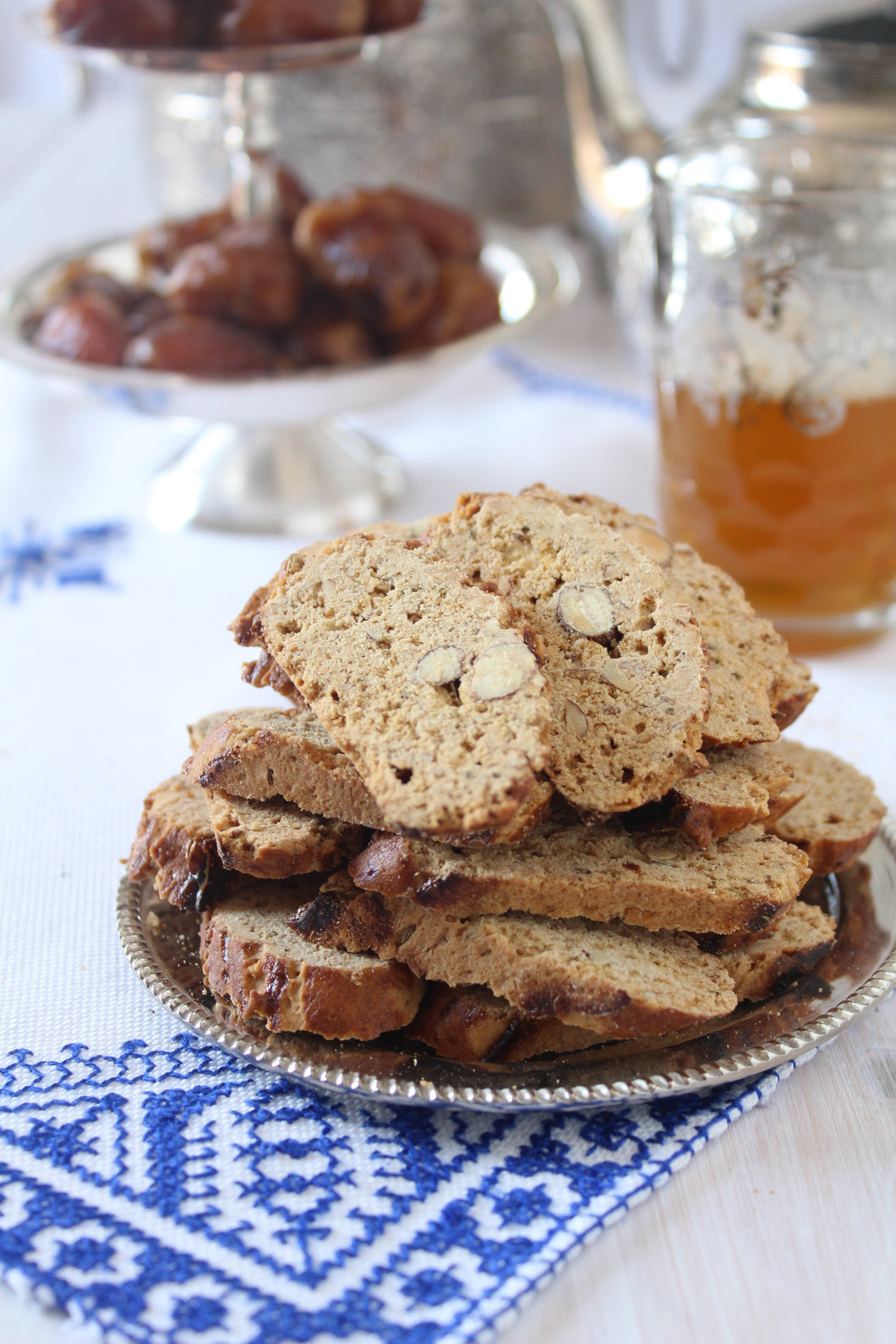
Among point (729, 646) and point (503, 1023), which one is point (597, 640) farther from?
point (503, 1023)

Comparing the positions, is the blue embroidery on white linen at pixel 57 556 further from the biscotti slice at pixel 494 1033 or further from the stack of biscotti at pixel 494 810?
the biscotti slice at pixel 494 1033

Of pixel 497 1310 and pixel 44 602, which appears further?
pixel 44 602

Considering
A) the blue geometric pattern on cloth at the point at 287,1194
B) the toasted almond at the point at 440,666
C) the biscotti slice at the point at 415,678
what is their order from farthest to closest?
the toasted almond at the point at 440,666, the biscotti slice at the point at 415,678, the blue geometric pattern on cloth at the point at 287,1194

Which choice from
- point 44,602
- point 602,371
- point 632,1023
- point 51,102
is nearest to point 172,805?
point 632,1023

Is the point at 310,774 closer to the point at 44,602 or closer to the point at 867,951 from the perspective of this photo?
the point at 867,951

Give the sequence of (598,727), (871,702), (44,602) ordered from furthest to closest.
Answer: (44,602) → (871,702) → (598,727)

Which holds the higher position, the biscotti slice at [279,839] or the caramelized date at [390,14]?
the caramelized date at [390,14]

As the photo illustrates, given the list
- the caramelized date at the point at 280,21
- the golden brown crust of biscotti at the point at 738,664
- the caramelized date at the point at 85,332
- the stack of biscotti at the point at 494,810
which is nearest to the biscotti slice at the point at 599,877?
the stack of biscotti at the point at 494,810

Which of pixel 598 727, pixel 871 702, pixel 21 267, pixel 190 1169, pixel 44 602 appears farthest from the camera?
pixel 21 267
